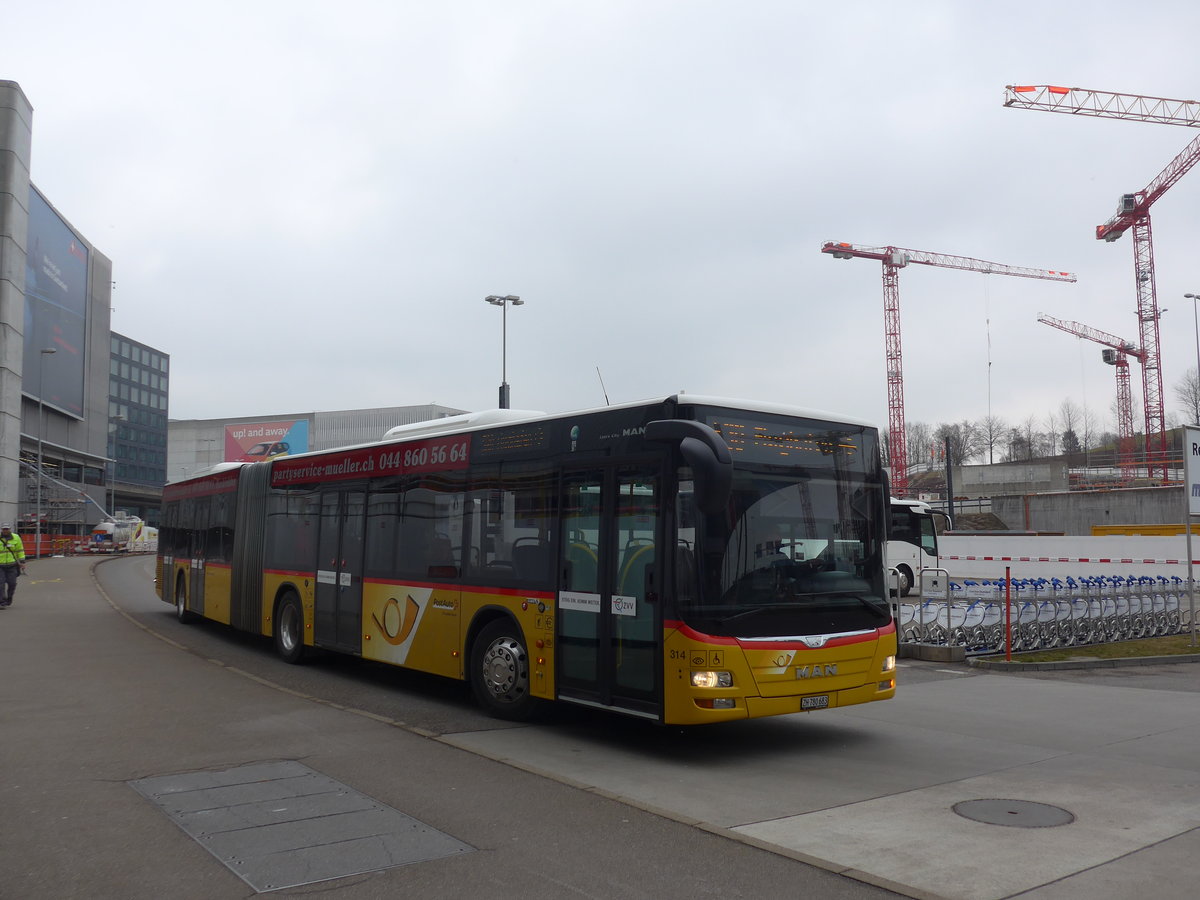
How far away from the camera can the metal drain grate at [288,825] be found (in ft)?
17.5

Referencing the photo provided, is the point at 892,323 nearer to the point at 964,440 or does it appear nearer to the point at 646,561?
the point at 964,440

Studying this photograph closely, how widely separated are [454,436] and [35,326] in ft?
206

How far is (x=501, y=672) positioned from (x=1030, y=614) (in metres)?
9.65

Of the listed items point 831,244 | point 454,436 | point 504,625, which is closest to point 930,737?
point 504,625

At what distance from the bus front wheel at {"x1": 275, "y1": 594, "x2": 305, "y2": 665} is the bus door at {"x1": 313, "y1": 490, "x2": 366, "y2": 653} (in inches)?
28.7

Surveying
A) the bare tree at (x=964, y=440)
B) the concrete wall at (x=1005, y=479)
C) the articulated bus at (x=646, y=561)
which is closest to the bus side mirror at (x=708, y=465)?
the articulated bus at (x=646, y=561)

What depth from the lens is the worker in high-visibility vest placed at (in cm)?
2223

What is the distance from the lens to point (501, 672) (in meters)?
9.56

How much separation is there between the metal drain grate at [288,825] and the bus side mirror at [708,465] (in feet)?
9.41

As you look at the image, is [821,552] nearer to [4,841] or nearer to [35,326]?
[4,841]

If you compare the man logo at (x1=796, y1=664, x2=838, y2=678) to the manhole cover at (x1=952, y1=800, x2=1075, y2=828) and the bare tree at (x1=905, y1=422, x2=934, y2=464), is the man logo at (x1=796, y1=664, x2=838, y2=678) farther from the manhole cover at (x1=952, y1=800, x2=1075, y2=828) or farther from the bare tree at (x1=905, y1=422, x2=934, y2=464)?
the bare tree at (x1=905, y1=422, x2=934, y2=464)

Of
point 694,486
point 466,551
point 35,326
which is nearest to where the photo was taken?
point 694,486

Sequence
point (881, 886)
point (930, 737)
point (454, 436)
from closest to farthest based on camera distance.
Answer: point (881, 886) < point (930, 737) < point (454, 436)

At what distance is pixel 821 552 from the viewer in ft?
27.4
